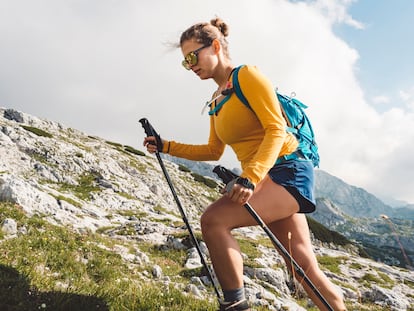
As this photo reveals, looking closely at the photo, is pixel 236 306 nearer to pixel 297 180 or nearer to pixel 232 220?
pixel 232 220

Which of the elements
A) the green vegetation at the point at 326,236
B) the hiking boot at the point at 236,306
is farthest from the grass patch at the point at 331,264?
the green vegetation at the point at 326,236

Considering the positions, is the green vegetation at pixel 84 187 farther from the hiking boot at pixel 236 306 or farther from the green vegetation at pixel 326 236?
the green vegetation at pixel 326 236

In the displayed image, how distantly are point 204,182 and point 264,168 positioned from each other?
273ft

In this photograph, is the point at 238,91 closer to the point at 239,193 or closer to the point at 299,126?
the point at 299,126

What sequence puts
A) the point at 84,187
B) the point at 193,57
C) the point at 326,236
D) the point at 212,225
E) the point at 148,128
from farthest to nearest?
the point at 326,236 → the point at 84,187 → the point at 148,128 → the point at 193,57 → the point at 212,225

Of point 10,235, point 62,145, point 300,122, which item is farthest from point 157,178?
point 300,122

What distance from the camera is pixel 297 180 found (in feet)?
12.6

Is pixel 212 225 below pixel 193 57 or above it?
below

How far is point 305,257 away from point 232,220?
3.62 ft

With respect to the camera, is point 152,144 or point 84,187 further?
point 84,187

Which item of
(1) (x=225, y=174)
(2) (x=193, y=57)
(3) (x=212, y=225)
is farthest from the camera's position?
(2) (x=193, y=57)

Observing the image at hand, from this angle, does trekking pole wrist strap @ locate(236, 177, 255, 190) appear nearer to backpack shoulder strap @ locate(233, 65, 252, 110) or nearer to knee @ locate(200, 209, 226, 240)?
knee @ locate(200, 209, 226, 240)

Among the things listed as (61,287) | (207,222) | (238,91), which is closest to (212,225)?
(207,222)

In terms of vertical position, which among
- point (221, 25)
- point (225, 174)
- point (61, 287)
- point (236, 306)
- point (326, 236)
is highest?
point (326, 236)
